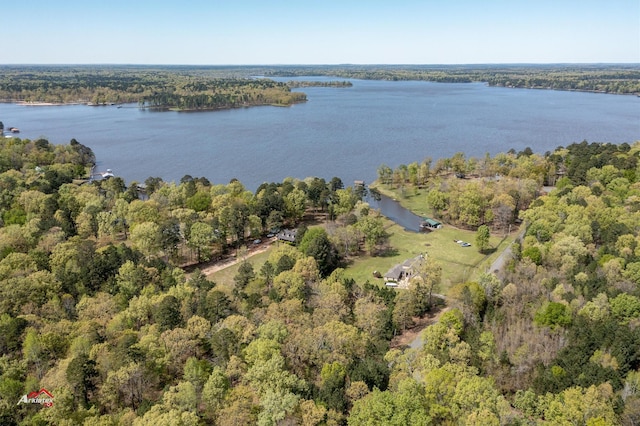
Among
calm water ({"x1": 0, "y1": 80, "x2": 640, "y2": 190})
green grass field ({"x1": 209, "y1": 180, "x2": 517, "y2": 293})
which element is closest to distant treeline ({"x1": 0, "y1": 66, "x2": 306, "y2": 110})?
calm water ({"x1": 0, "y1": 80, "x2": 640, "y2": 190})

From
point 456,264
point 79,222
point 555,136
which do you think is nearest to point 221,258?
point 79,222

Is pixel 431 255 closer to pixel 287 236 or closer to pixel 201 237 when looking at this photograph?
pixel 287 236

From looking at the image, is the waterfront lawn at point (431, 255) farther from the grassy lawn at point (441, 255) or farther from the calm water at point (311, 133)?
the calm water at point (311, 133)

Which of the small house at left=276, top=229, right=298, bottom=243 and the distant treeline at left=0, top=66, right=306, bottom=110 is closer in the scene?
the small house at left=276, top=229, right=298, bottom=243

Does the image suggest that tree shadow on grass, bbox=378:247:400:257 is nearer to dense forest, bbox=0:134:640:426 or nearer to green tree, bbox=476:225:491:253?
dense forest, bbox=0:134:640:426

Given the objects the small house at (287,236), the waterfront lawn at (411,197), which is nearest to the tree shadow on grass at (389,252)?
the small house at (287,236)
